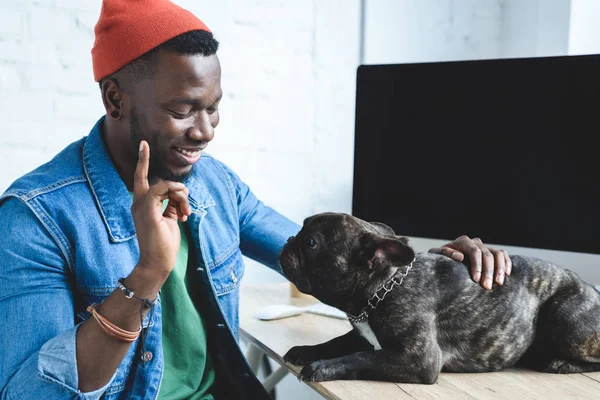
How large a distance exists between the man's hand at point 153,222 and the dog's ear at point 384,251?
0.36 meters

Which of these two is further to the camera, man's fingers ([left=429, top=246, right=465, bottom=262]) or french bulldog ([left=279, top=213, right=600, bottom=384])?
man's fingers ([left=429, top=246, right=465, bottom=262])

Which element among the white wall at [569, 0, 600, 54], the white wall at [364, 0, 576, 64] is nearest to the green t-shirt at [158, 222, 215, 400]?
the white wall at [364, 0, 576, 64]

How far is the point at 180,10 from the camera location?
1.31m

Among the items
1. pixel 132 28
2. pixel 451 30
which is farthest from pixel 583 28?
pixel 132 28

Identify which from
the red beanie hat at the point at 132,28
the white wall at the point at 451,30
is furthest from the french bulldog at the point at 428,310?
the white wall at the point at 451,30

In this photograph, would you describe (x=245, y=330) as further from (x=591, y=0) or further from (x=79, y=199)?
(x=591, y=0)

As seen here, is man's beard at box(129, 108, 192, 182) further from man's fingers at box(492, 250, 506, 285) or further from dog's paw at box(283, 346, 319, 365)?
man's fingers at box(492, 250, 506, 285)

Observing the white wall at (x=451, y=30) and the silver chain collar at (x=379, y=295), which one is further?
the white wall at (x=451, y=30)

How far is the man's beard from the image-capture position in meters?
1.27

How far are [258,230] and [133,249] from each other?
0.44 m

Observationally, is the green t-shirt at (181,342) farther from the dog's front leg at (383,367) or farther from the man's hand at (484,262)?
the man's hand at (484,262)

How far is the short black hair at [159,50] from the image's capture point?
4.07 feet

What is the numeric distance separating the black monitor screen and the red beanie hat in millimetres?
681

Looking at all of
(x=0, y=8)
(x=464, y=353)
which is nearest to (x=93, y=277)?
(x=464, y=353)
